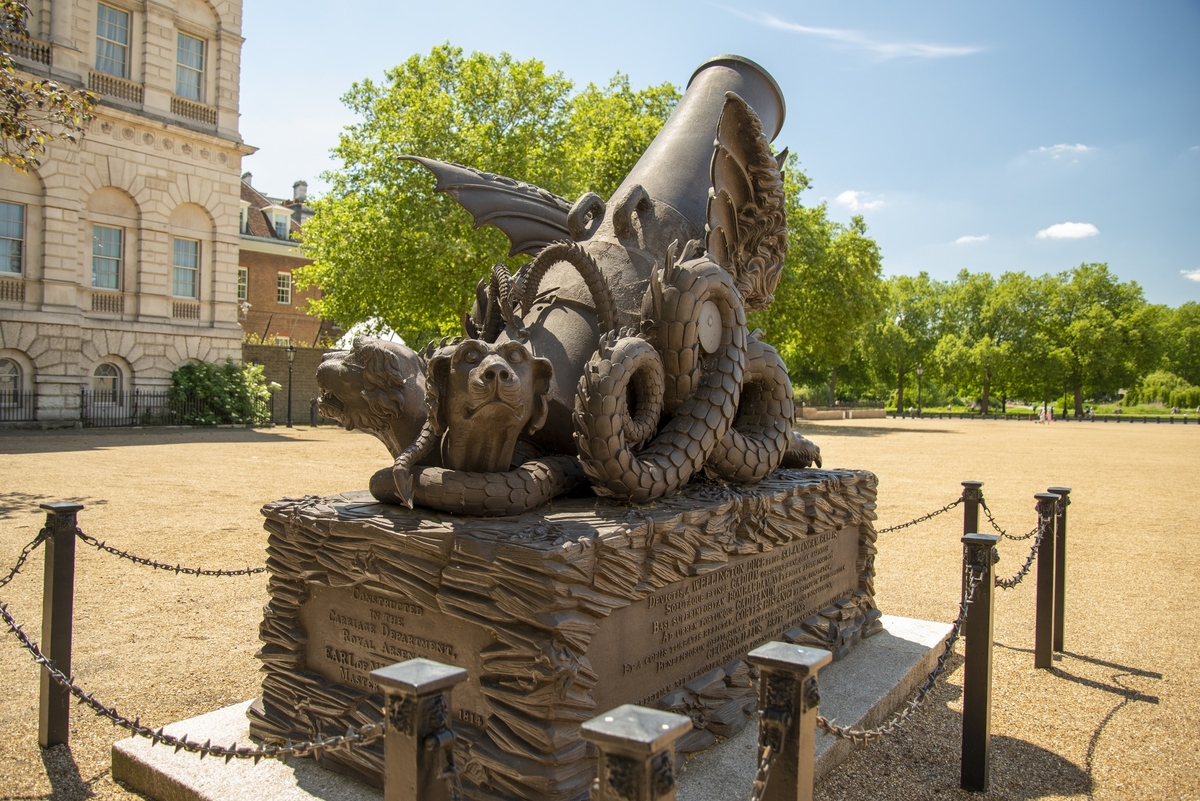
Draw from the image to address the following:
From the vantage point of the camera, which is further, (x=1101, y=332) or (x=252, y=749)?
(x=1101, y=332)

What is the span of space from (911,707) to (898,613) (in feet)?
11.8

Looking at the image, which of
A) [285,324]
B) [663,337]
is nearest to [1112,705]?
[663,337]

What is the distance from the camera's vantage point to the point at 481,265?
20500 mm

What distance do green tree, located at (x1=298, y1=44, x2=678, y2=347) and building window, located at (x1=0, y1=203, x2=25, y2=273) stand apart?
6.87m

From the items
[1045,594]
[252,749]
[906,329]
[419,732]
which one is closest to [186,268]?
[252,749]

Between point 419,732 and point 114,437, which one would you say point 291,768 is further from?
point 114,437

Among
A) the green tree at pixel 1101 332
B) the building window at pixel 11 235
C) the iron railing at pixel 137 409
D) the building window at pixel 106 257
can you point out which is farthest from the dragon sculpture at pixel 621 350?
the green tree at pixel 1101 332

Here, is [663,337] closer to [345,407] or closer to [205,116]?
[345,407]

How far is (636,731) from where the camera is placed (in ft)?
5.29

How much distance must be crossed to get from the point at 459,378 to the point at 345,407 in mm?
681

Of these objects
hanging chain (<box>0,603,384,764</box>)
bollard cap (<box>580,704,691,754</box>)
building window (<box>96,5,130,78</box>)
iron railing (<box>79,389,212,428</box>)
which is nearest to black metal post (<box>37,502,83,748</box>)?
hanging chain (<box>0,603,384,764</box>)

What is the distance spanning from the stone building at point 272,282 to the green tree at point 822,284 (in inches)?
739

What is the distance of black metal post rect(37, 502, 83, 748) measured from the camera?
379cm

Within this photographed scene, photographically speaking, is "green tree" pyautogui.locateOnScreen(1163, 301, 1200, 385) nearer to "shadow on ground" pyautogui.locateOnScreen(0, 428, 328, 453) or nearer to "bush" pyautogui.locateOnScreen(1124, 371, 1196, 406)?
"bush" pyautogui.locateOnScreen(1124, 371, 1196, 406)
